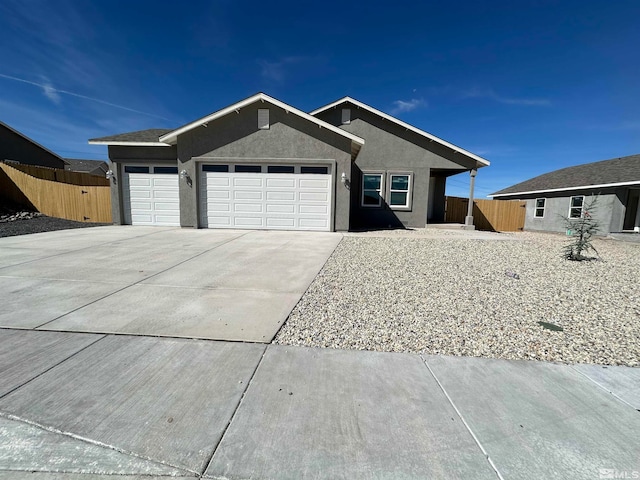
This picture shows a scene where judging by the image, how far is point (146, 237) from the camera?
9.54 metres

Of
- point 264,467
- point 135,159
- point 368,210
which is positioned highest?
point 135,159

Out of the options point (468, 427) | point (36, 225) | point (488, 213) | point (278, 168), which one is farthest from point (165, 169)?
point (488, 213)

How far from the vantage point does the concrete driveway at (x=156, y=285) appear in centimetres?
338

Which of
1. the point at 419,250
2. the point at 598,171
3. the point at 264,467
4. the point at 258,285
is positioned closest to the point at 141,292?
the point at 258,285

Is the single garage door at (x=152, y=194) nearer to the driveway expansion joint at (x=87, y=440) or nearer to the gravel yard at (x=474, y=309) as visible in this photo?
the gravel yard at (x=474, y=309)

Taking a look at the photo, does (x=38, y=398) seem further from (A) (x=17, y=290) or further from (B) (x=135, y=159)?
(B) (x=135, y=159)

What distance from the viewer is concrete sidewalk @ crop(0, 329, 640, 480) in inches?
65.9

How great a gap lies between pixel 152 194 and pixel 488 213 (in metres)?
18.7

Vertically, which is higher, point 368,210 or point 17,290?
point 368,210

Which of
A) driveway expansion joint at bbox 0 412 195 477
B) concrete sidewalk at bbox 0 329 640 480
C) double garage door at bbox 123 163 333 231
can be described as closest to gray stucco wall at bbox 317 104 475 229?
double garage door at bbox 123 163 333 231

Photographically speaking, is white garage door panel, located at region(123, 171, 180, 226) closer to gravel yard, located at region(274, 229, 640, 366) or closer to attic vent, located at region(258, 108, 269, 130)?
attic vent, located at region(258, 108, 269, 130)

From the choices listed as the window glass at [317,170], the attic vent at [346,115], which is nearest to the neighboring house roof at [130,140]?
the window glass at [317,170]

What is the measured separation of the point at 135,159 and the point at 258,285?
10.8 meters

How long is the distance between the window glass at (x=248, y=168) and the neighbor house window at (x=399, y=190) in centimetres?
645
